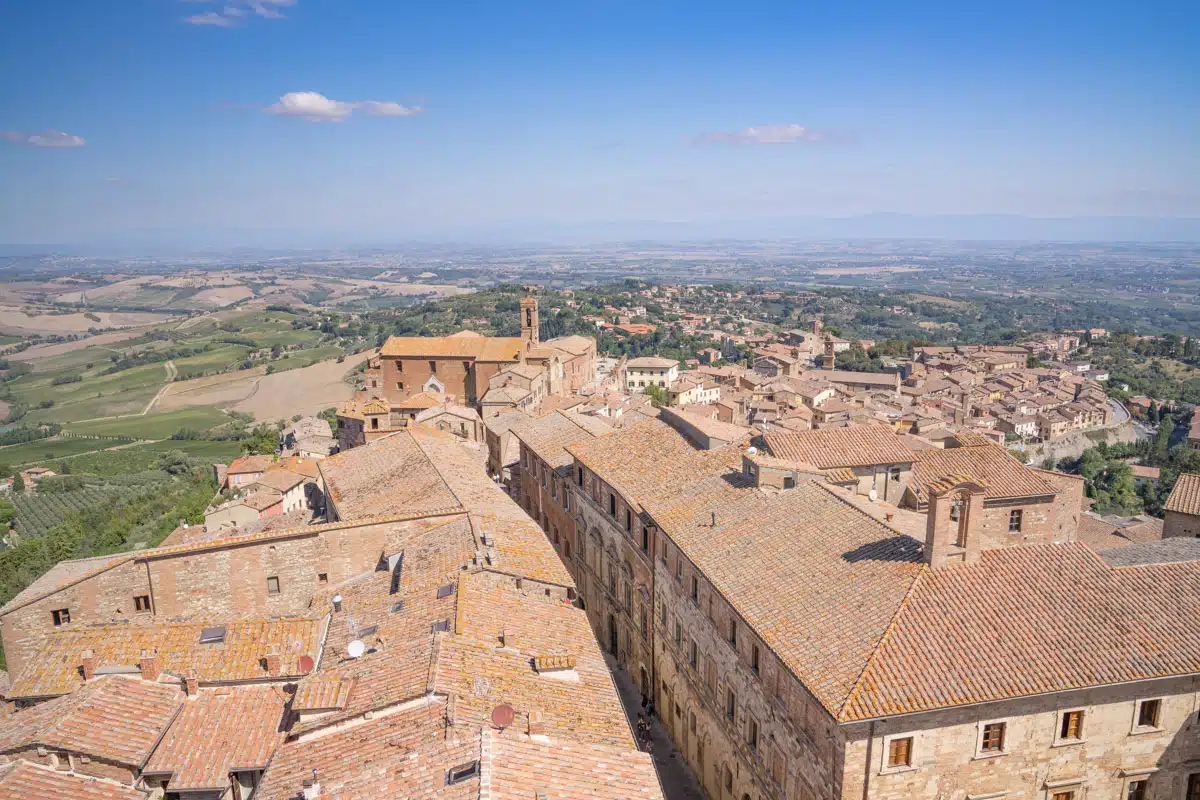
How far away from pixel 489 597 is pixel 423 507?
8262 millimetres

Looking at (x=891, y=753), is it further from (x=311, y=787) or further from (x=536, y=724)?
(x=311, y=787)

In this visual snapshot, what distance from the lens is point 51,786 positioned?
14.5 metres

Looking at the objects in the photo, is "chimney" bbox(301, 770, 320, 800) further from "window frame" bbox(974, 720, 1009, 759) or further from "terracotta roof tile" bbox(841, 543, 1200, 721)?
"window frame" bbox(974, 720, 1009, 759)

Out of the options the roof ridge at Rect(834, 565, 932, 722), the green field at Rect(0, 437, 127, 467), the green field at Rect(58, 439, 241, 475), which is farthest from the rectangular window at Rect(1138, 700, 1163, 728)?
the green field at Rect(0, 437, 127, 467)

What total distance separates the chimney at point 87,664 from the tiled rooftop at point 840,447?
18.7m

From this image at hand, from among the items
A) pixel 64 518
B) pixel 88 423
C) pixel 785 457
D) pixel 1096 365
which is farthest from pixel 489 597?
pixel 1096 365

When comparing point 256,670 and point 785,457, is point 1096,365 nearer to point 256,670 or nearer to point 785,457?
point 785,457

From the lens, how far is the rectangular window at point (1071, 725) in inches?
628

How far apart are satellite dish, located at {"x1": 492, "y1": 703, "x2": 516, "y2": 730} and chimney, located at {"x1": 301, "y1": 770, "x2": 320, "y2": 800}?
9.64 ft

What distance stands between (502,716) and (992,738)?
9430mm

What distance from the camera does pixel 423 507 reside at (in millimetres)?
27266

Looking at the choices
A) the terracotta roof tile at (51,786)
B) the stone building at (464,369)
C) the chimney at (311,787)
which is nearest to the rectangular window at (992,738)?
the chimney at (311,787)

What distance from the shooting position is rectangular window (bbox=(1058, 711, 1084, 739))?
15961 millimetres

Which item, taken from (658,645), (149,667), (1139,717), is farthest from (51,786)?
(1139,717)
